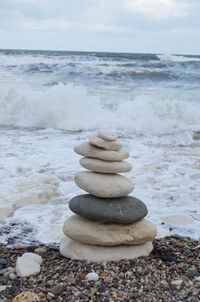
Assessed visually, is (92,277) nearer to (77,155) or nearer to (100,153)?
(100,153)

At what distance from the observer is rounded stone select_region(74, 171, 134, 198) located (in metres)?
3.71

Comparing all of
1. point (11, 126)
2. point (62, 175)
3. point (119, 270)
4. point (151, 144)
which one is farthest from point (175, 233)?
point (11, 126)

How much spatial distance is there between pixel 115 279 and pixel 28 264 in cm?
70

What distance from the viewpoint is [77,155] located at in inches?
308

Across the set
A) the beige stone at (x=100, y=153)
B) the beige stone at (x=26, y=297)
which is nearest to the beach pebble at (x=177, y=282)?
the beige stone at (x=26, y=297)

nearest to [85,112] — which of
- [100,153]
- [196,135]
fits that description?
[196,135]

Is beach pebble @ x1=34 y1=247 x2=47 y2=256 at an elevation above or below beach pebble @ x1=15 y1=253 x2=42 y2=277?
below

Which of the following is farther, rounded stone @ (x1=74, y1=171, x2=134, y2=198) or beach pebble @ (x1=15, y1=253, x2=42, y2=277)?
rounded stone @ (x1=74, y1=171, x2=134, y2=198)

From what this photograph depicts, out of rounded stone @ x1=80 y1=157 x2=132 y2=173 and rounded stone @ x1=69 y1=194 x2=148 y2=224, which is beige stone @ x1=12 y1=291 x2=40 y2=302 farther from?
rounded stone @ x1=80 y1=157 x2=132 y2=173

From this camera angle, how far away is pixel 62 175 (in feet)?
21.5

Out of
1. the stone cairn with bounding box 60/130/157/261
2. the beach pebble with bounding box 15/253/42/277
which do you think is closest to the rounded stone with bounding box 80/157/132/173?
the stone cairn with bounding box 60/130/157/261

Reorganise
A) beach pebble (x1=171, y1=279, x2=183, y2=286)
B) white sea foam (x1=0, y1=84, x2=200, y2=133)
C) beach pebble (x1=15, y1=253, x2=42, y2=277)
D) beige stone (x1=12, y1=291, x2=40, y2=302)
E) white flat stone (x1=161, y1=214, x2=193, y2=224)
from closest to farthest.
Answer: beige stone (x1=12, y1=291, x2=40, y2=302) → beach pebble (x1=171, y1=279, x2=183, y2=286) → beach pebble (x1=15, y1=253, x2=42, y2=277) → white flat stone (x1=161, y1=214, x2=193, y2=224) → white sea foam (x1=0, y1=84, x2=200, y2=133)

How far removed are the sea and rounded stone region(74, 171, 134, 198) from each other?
2.51ft

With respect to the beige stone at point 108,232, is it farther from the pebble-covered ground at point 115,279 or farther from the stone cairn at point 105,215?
the pebble-covered ground at point 115,279
